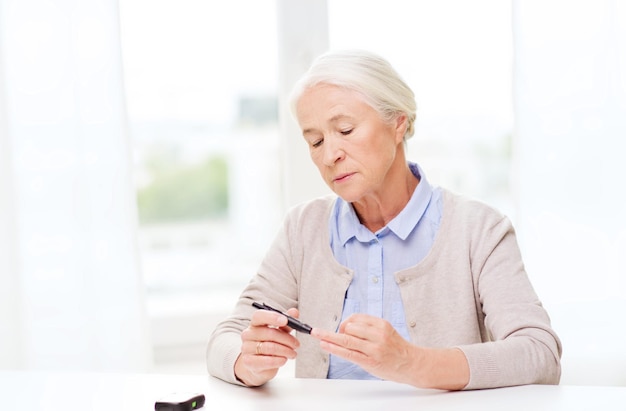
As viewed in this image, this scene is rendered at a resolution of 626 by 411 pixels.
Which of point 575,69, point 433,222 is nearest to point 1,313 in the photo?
point 433,222

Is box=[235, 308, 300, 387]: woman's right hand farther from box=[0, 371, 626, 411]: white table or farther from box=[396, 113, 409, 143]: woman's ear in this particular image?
box=[396, 113, 409, 143]: woman's ear

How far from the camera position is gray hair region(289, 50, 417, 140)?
6.12ft

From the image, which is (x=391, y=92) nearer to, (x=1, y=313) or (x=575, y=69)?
(x=575, y=69)

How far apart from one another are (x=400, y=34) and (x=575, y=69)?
0.61 metres

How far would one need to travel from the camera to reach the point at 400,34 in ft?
9.43

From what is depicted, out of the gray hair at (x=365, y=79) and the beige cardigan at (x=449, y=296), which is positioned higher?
the gray hair at (x=365, y=79)

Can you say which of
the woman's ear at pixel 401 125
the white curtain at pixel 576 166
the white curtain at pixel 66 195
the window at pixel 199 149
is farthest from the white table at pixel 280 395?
the white curtain at pixel 576 166

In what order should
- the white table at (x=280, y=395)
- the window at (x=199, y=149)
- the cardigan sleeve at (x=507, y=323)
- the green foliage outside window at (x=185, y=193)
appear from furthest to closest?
the green foliage outside window at (x=185, y=193) < the window at (x=199, y=149) < the cardigan sleeve at (x=507, y=323) < the white table at (x=280, y=395)

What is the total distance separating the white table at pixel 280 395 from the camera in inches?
54.7

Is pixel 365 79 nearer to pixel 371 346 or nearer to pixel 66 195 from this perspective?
pixel 371 346

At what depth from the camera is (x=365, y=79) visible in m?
1.86

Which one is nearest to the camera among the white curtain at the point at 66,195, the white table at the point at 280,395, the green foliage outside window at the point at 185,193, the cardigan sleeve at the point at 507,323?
the white table at the point at 280,395

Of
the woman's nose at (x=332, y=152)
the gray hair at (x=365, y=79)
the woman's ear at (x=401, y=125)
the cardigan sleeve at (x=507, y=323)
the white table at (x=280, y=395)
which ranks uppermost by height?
the gray hair at (x=365, y=79)

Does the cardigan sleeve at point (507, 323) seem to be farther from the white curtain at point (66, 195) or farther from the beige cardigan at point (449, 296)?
the white curtain at point (66, 195)
